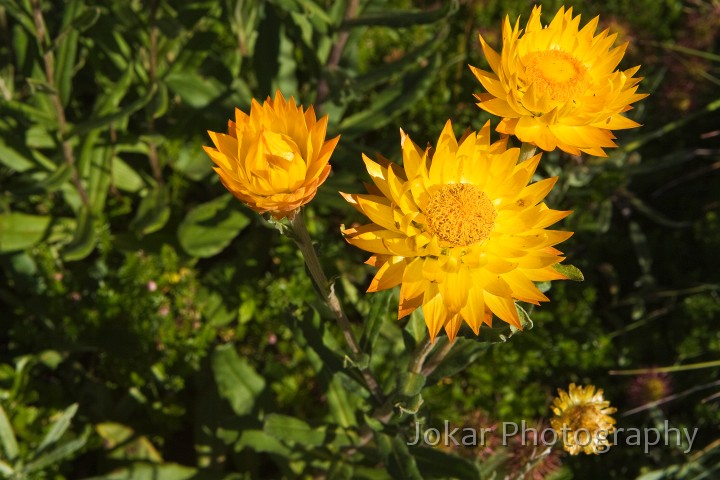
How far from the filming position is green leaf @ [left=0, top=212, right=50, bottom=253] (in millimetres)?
3160

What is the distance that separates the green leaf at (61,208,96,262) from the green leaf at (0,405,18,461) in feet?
2.30

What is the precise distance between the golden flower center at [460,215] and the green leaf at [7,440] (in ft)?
6.56

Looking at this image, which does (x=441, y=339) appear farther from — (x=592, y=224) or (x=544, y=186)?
(x=592, y=224)

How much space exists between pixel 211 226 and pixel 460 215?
6.24 ft

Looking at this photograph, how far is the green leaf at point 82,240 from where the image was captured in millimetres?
3021

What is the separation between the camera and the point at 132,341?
314 centimetres

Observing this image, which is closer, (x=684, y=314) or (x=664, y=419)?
(x=664, y=419)

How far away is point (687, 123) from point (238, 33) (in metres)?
2.55

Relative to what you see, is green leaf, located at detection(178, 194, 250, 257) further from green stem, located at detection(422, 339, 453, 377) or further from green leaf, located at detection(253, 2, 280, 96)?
green stem, located at detection(422, 339, 453, 377)

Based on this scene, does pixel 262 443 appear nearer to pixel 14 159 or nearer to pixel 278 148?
pixel 278 148

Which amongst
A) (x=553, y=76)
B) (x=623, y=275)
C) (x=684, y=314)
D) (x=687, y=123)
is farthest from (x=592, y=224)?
(x=553, y=76)

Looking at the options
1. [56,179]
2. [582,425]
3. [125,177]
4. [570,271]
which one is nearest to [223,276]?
[125,177]

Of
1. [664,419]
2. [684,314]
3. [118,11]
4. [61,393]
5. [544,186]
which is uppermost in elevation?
[544,186]

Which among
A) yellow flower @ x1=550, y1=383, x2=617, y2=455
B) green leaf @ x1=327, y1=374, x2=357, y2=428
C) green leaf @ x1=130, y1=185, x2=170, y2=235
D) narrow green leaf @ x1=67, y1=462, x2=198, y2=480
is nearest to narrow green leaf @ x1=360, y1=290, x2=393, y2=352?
green leaf @ x1=327, y1=374, x2=357, y2=428
